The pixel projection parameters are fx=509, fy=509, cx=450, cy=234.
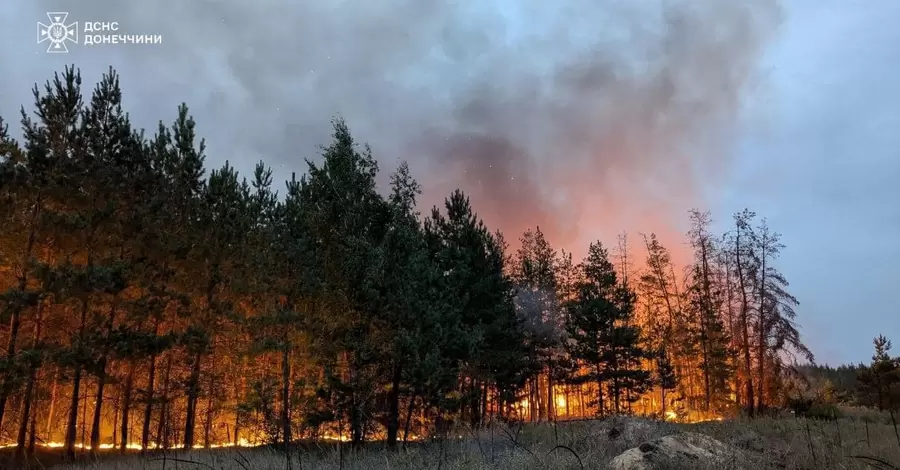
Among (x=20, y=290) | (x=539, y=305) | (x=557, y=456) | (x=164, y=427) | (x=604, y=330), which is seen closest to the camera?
(x=164, y=427)

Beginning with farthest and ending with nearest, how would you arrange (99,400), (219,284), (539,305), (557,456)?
(539,305) → (219,284) → (99,400) → (557,456)

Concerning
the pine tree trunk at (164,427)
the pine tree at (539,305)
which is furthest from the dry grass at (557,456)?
the pine tree at (539,305)

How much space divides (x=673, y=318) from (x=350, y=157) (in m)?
35.2

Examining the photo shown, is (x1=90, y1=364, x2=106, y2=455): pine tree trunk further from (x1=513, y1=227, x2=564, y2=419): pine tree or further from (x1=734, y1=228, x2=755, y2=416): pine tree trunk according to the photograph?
(x1=734, y1=228, x2=755, y2=416): pine tree trunk

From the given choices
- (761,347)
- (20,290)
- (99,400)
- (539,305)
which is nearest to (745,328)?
(761,347)

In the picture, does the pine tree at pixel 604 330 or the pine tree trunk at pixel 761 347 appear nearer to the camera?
the pine tree trunk at pixel 761 347

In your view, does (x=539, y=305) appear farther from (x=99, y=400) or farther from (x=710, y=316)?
(x=99, y=400)

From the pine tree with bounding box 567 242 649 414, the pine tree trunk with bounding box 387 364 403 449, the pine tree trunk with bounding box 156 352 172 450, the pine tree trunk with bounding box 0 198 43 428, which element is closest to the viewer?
the pine tree trunk with bounding box 156 352 172 450

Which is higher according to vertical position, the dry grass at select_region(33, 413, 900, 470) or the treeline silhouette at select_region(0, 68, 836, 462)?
the treeline silhouette at select_region(0, 68, 836, 462)

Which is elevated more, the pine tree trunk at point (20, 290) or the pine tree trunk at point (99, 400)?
the pine tree trunk at point (20, 290)

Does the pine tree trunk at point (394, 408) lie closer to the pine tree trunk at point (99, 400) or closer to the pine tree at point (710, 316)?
the pine tree trunk at point (99, 400)

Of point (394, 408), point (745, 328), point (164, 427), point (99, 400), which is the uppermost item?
point (745, 328)

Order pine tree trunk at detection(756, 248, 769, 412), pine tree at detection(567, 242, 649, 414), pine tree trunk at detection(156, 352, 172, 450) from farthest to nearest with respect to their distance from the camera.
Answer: pine tree at detection(567, 242, 649, 414) < pine tree trunk at detection(756, 248, 769, 412) < pine tree trunk at detection(156, 352, 172, 450)

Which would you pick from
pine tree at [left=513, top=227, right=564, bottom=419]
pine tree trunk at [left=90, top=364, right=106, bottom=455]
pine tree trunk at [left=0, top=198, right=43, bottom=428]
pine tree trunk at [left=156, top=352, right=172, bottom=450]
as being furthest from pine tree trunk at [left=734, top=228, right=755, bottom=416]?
pine tree trunk at [left=0, top=198, right=43, bottom=428]
